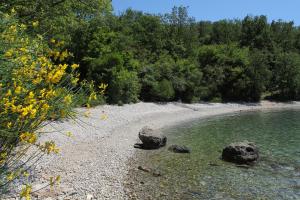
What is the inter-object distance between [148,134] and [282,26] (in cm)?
7191

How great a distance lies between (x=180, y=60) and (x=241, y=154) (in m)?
37.8

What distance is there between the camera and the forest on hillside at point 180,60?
46.5 m

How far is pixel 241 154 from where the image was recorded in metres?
23.1

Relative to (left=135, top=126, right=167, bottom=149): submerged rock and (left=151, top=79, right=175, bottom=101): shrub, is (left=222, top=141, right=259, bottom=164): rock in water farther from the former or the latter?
(left=151, top=79, right=175, bottom=101): shrub

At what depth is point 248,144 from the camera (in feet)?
79.9

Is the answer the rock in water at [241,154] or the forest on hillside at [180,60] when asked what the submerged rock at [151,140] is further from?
the forest on hillside at [180,60]

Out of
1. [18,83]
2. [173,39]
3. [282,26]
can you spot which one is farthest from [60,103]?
[282,26]

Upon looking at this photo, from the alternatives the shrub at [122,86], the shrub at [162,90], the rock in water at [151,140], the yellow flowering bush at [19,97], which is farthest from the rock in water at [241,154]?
the shrub at [162,90]

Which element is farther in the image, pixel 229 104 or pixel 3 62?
pixel 229 104

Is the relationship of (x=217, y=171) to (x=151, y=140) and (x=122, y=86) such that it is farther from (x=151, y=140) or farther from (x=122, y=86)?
(x=122, y=86)

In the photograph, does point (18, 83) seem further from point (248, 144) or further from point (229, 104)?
point (229, 104)

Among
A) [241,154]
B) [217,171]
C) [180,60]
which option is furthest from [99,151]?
[180,60]

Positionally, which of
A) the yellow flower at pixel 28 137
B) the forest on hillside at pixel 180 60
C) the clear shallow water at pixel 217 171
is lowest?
the clear shallow water at pixel 217 171

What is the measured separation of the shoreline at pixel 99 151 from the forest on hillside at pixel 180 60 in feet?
15.9
